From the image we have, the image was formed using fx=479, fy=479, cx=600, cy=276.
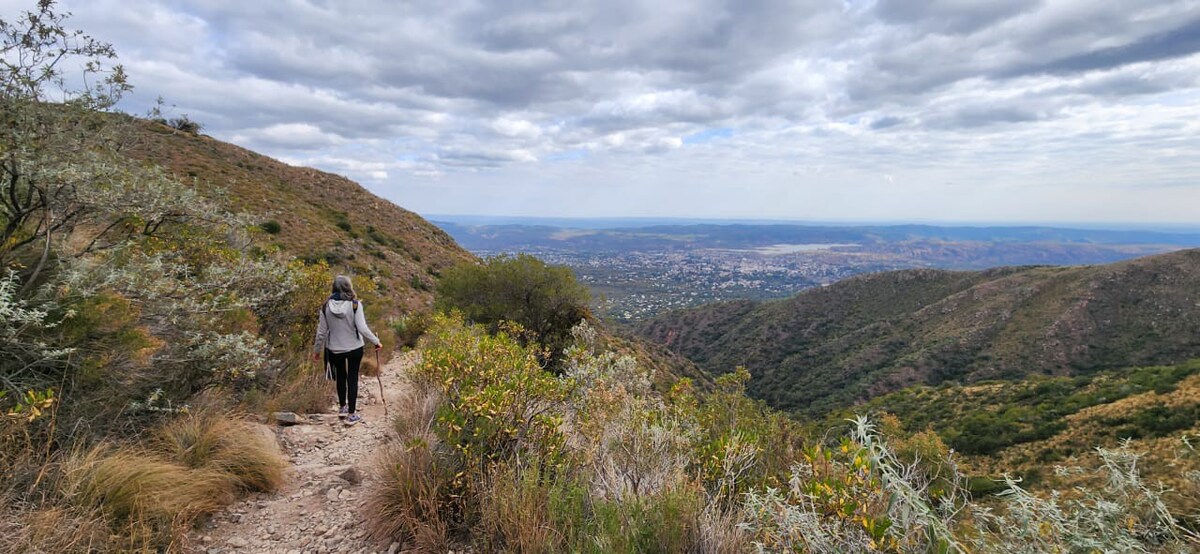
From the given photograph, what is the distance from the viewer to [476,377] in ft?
14.0

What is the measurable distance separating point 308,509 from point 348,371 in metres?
2.74

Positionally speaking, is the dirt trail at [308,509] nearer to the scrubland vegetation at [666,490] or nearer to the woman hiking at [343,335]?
the scrubland vegetation at [666,490]

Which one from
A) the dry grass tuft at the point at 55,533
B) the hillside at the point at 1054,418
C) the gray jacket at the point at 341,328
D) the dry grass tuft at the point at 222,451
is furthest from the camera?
the hillside at the point at 1054,418

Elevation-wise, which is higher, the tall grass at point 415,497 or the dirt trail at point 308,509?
the tall grass at point 415,497

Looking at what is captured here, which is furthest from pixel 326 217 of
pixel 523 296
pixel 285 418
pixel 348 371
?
pixel 285 418

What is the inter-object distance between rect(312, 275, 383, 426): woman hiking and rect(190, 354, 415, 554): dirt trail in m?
0.76

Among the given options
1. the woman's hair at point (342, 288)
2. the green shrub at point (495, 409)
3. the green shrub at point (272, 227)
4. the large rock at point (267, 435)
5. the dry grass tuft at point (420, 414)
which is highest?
the green shrub at point (272, 227)

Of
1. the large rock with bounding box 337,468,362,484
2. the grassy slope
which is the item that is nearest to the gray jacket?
the large rock with bounding box 337,468,362,484

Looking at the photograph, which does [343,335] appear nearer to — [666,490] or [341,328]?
[341,328]

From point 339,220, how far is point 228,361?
1075 inches

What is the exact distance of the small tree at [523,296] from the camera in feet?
53.8

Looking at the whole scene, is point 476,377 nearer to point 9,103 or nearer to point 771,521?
point 771,521

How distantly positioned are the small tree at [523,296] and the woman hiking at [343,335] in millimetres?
9664

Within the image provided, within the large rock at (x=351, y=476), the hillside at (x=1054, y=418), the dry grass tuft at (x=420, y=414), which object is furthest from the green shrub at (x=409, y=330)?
the hillside at (x=1054, y=418)
